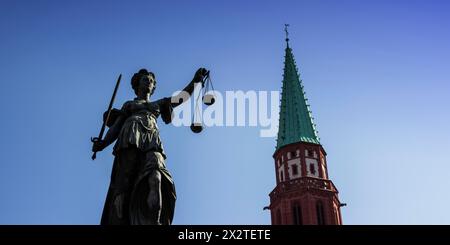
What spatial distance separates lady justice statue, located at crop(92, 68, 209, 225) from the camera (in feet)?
29.2

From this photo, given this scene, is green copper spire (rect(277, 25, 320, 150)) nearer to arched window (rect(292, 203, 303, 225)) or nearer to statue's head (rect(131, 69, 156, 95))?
arched window (rect(292, 203, 303, 225))

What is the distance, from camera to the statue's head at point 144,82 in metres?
10.4

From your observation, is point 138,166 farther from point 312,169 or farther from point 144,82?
point 312,169

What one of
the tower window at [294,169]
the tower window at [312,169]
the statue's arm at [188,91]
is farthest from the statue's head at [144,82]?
the tower window at [312,169]

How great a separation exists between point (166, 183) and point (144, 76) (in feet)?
6.97

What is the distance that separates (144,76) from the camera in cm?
1047

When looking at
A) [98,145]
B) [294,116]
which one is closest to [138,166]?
[98,145]

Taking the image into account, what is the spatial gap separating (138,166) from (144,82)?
1659mm

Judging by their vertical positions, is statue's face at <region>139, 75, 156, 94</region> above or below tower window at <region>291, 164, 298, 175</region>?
below

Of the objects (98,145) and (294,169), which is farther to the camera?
(294,169)

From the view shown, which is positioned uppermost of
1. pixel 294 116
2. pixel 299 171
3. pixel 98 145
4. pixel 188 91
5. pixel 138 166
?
pixel 294 116

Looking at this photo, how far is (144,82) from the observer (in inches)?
410

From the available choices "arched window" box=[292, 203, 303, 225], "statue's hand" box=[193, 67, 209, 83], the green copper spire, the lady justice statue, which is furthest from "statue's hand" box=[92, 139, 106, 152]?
the green copper spire
